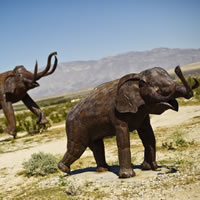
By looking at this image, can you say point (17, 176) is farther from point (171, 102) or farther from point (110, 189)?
point (171, 102)

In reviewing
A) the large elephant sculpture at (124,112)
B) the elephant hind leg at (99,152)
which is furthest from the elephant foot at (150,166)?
the elephant hind leg at (99,152)

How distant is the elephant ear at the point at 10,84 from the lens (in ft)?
50.8

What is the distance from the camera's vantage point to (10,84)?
15539 mm

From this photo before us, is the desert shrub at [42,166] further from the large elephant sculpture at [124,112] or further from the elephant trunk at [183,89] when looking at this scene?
the elephant trunk at [183,89]

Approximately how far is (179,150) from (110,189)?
3881 mm

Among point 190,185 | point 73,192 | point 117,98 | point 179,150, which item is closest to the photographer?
point 190,185

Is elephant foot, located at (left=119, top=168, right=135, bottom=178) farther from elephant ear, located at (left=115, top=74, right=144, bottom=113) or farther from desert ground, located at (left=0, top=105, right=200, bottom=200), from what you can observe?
elephant ear, located at (left=115, top=74, right=144, bottom=113)

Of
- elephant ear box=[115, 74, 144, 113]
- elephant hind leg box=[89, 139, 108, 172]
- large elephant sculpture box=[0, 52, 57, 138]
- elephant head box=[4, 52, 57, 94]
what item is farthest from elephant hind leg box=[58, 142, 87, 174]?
elephant head box=[4, 52, 57, 94]

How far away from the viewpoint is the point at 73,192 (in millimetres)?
6016

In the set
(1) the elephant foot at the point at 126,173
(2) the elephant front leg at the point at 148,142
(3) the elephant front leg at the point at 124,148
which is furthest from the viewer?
(2) the elephant front leg at the point at 148,142

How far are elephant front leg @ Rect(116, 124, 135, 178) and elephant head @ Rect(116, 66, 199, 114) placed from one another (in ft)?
1.37

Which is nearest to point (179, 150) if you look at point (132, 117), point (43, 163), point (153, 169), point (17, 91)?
point (153, 169)

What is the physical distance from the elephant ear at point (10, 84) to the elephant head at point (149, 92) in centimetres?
1010

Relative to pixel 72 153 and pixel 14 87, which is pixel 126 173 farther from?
pixel 14 87
